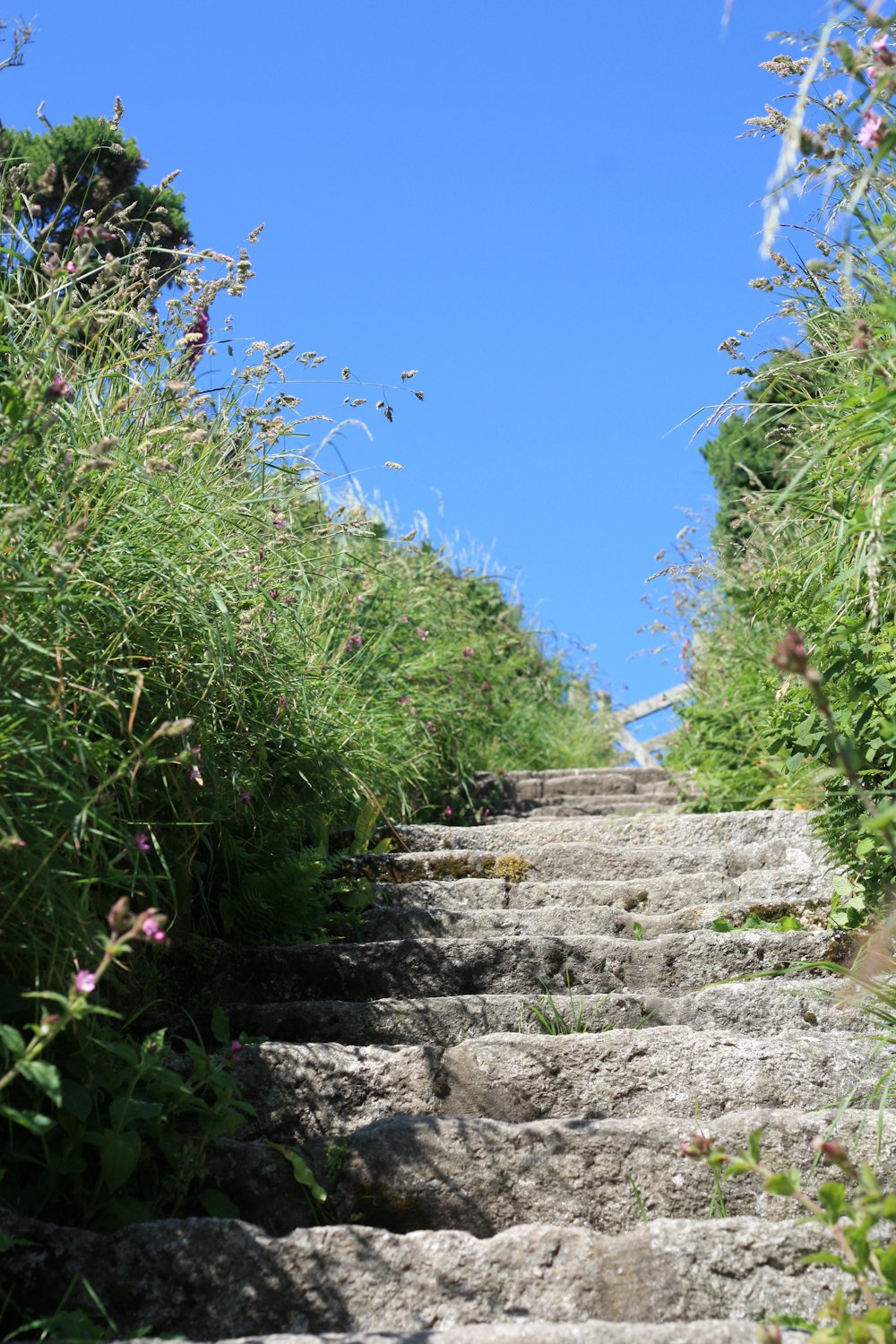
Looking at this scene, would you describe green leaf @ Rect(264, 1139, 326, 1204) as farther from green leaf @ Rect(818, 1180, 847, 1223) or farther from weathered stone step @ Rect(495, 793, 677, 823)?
weathered stone step @ Rect(495, 793, 677, 823)

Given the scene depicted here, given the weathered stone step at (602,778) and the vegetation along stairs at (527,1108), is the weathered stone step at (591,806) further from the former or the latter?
the vegetation along stairs at (527,1108)

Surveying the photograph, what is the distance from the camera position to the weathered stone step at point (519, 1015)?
3064mm

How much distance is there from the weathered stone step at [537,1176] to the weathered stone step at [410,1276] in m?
0.27

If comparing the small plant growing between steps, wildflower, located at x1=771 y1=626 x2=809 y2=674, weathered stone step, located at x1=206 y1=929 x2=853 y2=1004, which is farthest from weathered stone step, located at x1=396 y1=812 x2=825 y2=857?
wildflower, located at x1=771 y1=626 x2=809 y2=674

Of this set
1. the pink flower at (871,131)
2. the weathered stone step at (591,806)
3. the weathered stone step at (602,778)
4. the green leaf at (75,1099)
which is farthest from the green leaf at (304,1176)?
the weathered stone step at (602,778)

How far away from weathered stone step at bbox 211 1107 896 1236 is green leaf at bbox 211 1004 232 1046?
1.40 ft

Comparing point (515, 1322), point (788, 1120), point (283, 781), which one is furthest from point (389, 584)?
point (515, 1322)

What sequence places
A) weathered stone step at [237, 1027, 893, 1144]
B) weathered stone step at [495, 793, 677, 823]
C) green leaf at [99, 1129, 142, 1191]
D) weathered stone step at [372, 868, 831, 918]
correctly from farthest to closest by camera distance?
weathered stone step at [495, 793, 677, 823]
weathered stone step at [372, 868, 831, 918]
weathered stone step at [237, 1027, 893, 1144]
green leaf at [99, 1129, 142, 1191]

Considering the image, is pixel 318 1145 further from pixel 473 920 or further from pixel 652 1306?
pixel 473 920

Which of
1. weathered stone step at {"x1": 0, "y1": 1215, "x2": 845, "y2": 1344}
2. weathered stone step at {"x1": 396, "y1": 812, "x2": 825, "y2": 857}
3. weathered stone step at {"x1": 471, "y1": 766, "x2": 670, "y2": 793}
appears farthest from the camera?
weathered stone step at {"x1": 471, "y1": 766, "x2": 670, "y2": 793}

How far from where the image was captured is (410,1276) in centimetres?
208

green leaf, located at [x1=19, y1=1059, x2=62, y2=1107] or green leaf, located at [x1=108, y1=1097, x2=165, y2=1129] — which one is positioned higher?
green leaf, located at [x1=19, y1=1059, x2=62, y2=1107]

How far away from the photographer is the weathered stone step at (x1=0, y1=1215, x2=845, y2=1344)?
6.60 ft

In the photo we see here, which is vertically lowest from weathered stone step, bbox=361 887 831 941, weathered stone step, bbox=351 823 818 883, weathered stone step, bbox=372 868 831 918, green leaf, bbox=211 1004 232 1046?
green leaf, bbox=211 1004 232 1046
